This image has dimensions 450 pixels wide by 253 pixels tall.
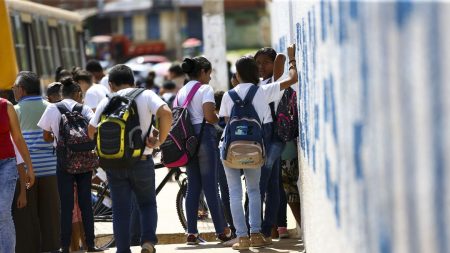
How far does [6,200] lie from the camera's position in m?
7.50

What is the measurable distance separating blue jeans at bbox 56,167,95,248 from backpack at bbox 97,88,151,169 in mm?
1404

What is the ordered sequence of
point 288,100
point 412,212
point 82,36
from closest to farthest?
point 412,212 < point 288,100 < point 82,36

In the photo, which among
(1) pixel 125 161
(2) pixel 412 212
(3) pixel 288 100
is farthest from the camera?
(3) pixel 288 100

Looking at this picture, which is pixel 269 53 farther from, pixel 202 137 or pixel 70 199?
pixel 70 199

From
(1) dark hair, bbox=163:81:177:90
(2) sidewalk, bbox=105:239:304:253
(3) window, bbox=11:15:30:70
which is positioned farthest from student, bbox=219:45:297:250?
(3) window, bbox=11:15:30:70

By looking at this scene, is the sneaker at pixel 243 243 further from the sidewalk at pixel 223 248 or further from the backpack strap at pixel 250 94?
the backpack strap at pixel 250 94

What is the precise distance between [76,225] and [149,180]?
6.84 ft

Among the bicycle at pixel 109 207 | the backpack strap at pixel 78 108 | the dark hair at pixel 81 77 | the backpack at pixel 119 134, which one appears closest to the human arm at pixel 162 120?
the backpack at pixel 119 134

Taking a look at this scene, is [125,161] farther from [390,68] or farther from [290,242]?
[390,68]

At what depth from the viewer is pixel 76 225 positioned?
959cm

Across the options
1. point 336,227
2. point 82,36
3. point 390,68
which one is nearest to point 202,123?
point 336,227

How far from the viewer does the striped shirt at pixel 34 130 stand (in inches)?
359

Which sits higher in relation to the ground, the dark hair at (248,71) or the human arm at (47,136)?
the dark hair at (248,71)

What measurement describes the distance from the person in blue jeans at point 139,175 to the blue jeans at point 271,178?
1179mm
